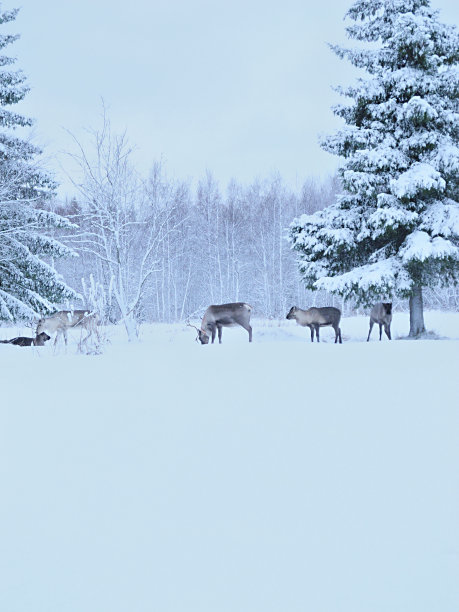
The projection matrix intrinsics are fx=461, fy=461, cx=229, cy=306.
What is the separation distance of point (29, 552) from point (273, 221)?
28526mm

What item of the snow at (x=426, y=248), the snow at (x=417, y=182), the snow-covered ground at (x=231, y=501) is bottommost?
the snow-covered ground at (x=231, y=501)

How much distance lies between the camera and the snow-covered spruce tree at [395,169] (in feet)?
35.0

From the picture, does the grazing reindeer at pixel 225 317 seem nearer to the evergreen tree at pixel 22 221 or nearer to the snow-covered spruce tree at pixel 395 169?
the snow-covered spruce tree at pixel 395 169

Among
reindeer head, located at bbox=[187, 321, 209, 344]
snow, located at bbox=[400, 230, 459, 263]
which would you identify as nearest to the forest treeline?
reindeer head, located at bbox=[187, 321, 209, 344]

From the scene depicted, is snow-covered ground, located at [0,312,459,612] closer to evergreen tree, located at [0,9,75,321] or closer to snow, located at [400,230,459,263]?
snow, located at [400,230,459,263]

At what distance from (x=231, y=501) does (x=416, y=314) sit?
1087 cm

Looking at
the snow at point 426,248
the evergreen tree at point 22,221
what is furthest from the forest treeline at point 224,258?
the snow at point 426,248

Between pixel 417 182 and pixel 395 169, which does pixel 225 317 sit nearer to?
pixel 417 182

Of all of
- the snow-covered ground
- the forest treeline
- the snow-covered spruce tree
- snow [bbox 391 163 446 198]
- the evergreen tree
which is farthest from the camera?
the forest treeline

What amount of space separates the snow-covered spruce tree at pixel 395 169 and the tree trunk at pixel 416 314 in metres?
0.02

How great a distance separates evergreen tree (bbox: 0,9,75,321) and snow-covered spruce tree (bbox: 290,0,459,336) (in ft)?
22.3

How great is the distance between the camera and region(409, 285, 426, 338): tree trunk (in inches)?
452

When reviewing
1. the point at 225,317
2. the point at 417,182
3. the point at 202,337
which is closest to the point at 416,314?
the point at 417,182

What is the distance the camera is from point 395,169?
11.5 metres
